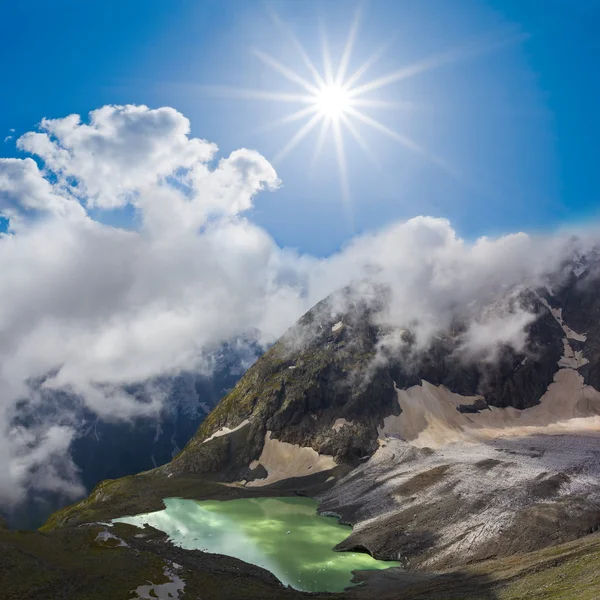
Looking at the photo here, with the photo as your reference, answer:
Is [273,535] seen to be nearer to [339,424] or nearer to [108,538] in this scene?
[108,538]

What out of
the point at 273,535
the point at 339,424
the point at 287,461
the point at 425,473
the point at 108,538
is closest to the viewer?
the point at 108,538

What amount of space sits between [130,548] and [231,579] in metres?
23.8

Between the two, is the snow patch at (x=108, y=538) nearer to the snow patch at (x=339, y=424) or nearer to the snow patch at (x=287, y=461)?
the snow patch at (x=287, y=461)

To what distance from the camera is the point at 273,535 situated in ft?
335

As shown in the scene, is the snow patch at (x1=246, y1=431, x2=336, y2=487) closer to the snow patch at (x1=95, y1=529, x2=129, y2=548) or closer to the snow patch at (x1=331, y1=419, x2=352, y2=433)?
the snow patch at (x1=331, y1=419, x2=352, y2=433)

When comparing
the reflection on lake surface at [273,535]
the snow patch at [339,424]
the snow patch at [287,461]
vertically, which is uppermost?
the snow patch at [339,424]

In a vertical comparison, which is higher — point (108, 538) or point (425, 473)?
point (108, 538)

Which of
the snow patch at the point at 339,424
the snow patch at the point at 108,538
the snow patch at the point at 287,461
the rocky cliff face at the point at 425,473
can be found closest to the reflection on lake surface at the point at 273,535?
the rocky cliff face at the point at 425,473

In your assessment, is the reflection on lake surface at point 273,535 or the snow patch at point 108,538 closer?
the reflection on lake surface at point 273,535

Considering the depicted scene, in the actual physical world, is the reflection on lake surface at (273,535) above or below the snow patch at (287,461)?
below

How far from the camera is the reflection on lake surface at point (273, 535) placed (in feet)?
257

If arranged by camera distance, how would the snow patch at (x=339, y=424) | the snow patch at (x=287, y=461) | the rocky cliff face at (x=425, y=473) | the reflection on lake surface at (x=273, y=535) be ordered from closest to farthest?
the reflection on lake surface at (x=273, y=535) → the rocky cliff face at (x=425, y=473) → the snow patch at (x=287, y=461) → the snow patch at (x=339, y=424)

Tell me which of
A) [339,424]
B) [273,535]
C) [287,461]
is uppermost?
[339,424]

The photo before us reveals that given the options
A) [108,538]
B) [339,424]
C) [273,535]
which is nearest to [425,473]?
[273,535]
